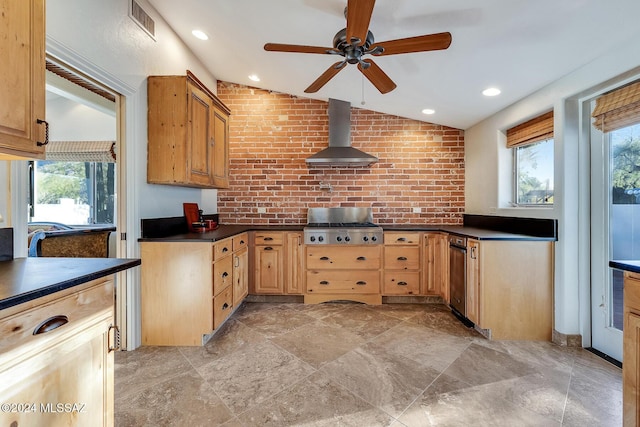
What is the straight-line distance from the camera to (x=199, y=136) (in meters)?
2.51

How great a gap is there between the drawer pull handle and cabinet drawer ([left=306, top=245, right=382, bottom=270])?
2.37 metres

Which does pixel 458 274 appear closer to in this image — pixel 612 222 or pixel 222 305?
pixel 612 222

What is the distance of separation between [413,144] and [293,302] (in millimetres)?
2590

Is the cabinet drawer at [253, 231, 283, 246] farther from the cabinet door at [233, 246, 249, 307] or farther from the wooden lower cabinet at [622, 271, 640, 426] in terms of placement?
the wooden lower cabinet at [622, 271, 640, 426]

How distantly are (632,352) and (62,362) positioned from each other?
215 centimetres

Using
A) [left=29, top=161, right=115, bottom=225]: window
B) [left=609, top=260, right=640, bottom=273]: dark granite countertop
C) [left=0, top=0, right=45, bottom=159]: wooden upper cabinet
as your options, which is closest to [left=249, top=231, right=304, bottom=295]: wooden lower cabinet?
[left=0, top=0, right=45, bottom=159]: wooden upper cabinet

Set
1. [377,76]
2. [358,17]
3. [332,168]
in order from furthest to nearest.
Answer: [332,168] < [377,76] < [358,17]

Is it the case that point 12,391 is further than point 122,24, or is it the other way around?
point 122,24

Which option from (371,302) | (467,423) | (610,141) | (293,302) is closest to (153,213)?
(293,302)

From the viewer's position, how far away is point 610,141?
204cm

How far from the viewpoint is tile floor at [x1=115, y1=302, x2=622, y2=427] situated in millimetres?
1436

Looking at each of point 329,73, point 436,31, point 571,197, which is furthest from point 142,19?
point 571,197

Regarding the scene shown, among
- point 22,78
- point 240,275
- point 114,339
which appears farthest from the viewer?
point 240,275

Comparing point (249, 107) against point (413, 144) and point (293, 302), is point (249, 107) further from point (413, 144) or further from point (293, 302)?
point (293, 302)
